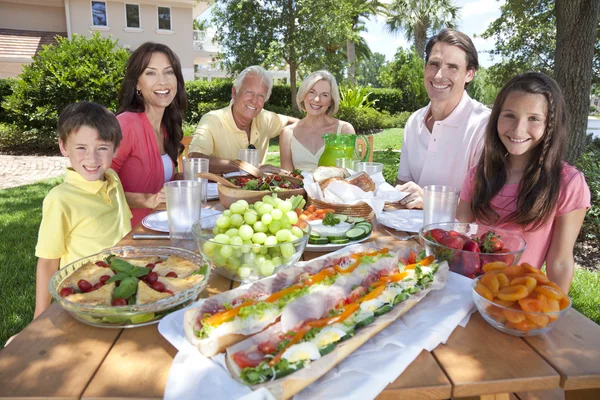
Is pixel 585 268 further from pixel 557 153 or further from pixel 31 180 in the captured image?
pixel 31 180

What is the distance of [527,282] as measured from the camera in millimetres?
1243

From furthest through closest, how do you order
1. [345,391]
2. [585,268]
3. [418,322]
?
[585,268], [418,322], [345,391]

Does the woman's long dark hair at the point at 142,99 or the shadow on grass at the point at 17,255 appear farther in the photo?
the shadow on grass at the point at 17,255

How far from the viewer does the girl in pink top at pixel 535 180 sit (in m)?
2.20

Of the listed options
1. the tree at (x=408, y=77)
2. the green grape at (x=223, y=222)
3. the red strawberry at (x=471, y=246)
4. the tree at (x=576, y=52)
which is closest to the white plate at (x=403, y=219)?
the red strawberry at (x=471, y=246)

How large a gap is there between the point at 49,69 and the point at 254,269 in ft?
39.7

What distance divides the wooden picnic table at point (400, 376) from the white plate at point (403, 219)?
3.09ft

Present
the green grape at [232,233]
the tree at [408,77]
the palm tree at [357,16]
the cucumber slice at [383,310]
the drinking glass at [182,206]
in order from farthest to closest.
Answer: the palm tree at [357,16], the tree at [408,77], the drinking glass at [182,206], the green grape at [232,233], the cucumber slice at [383,310]

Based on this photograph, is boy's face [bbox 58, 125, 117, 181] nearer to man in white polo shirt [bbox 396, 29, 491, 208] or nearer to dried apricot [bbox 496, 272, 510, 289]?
dried apricot [bbox 496, 272, 510, 289]

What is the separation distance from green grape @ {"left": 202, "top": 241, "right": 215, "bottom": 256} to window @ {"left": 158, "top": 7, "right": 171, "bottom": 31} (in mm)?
23288

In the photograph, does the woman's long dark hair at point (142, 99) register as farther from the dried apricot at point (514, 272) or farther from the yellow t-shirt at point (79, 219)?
the dried apricot at point (514, 272)

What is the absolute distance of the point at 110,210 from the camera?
2475 millimetres

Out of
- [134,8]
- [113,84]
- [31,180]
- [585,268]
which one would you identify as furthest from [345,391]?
[134,8]

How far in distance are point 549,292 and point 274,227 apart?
2.92 ft
